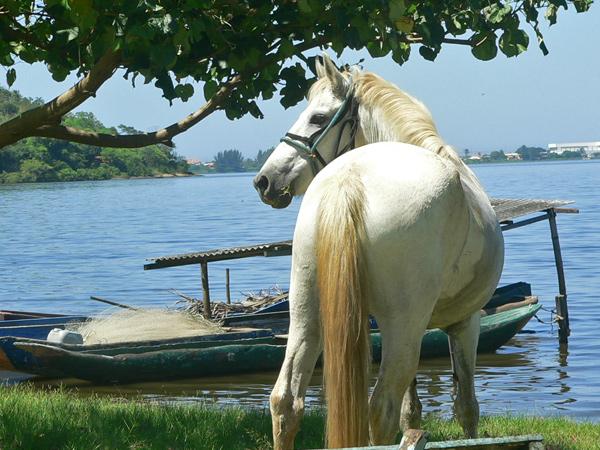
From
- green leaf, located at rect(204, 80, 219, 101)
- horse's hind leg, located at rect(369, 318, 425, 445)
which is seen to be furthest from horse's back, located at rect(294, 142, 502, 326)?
green leaf, located at rect(204, 80, 219, 101)

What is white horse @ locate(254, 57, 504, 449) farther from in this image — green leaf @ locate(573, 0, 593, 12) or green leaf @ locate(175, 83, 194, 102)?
green leaf @ locate(573, 0, 593, 12)

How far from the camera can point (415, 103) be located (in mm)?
5613

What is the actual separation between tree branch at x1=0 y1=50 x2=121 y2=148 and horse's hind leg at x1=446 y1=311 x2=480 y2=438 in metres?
2.47

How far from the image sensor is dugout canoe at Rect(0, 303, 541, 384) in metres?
12.2

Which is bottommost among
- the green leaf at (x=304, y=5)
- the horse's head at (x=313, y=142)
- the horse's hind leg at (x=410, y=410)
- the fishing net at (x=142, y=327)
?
the fishing net at (x=142, y=327)

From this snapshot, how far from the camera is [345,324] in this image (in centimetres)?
456

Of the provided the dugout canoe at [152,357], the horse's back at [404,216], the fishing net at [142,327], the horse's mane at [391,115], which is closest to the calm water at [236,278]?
the dugout canoe at [152,357]

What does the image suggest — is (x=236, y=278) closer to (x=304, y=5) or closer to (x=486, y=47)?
(x=486, y=47)

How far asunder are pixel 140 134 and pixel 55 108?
2.07ft

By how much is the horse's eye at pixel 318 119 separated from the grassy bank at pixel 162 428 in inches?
74.9

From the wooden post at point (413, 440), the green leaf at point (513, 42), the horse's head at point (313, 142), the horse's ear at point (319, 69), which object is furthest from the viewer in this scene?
the green leaf at point (513, 42)

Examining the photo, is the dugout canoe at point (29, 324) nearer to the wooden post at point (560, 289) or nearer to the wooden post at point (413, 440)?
the wooden post at point (560, 289)

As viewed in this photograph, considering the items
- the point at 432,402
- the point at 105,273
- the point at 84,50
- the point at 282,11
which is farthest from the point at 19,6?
the point at 105,273

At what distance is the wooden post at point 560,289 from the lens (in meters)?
15.7
